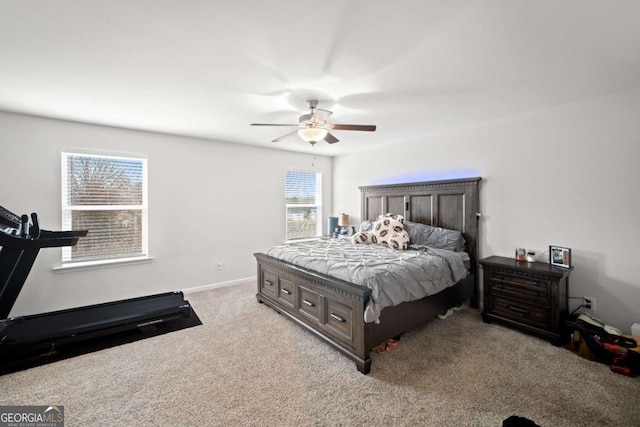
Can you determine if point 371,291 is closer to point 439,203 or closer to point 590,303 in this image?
point 439,203

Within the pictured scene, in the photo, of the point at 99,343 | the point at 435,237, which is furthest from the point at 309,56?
the point at 99,343

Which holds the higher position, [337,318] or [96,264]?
[96,264]

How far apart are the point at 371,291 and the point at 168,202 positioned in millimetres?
3397

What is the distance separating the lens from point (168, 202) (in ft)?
13.4

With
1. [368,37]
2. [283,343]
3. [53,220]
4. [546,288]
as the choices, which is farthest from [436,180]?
[53,220]

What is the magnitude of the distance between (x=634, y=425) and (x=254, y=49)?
11.5ft

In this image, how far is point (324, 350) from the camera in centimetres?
257

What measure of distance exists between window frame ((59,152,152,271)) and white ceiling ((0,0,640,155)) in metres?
0.55

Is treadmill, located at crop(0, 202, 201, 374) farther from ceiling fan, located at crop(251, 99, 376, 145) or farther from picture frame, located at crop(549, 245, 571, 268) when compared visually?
picture frame, located at crop(549, 245, 571, 268)

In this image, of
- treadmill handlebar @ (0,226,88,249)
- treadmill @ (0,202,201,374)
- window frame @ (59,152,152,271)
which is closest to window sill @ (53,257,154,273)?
window frame @ (59,152,152,271)

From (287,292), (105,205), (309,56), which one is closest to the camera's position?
(309,56)

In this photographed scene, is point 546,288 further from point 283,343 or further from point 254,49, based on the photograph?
point 254,49

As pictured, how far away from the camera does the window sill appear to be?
3344mm

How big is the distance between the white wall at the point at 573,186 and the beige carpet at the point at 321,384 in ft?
3.12
